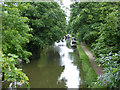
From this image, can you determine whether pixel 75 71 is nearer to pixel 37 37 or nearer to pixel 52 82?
pixel 52 82

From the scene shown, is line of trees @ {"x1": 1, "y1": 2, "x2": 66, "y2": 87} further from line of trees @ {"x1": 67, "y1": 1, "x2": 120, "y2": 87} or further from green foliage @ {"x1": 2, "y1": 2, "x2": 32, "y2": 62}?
line of trees @ {"x1": 67, "y1": 1, "x2": 120, "y2": 87}

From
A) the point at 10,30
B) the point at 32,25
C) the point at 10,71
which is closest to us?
the point at 10,71

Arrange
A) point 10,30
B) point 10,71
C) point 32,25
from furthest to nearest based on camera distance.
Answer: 1. point 32,25
2. point 10,30
3. point 10,71

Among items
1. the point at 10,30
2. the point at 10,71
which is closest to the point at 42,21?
the point at 10,30

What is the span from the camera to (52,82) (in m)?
3.84

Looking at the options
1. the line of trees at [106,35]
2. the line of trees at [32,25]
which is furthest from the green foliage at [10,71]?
the line of trees at [32,25]

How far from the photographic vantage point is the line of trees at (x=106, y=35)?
0.93 metres

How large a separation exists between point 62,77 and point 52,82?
0.45 m

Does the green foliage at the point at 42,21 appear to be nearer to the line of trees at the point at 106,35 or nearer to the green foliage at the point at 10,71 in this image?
the line of trees at the point at 106,35

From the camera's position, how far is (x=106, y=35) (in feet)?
9.53

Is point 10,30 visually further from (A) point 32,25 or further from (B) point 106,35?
(A) point 32,25

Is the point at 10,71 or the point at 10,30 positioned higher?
the point at 10,30

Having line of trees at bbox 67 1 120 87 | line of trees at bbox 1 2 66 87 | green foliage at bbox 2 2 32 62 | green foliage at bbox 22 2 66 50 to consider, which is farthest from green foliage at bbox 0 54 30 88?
green foliage at bbox 22 2 66 50

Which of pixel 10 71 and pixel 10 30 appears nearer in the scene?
pixel 10 71
